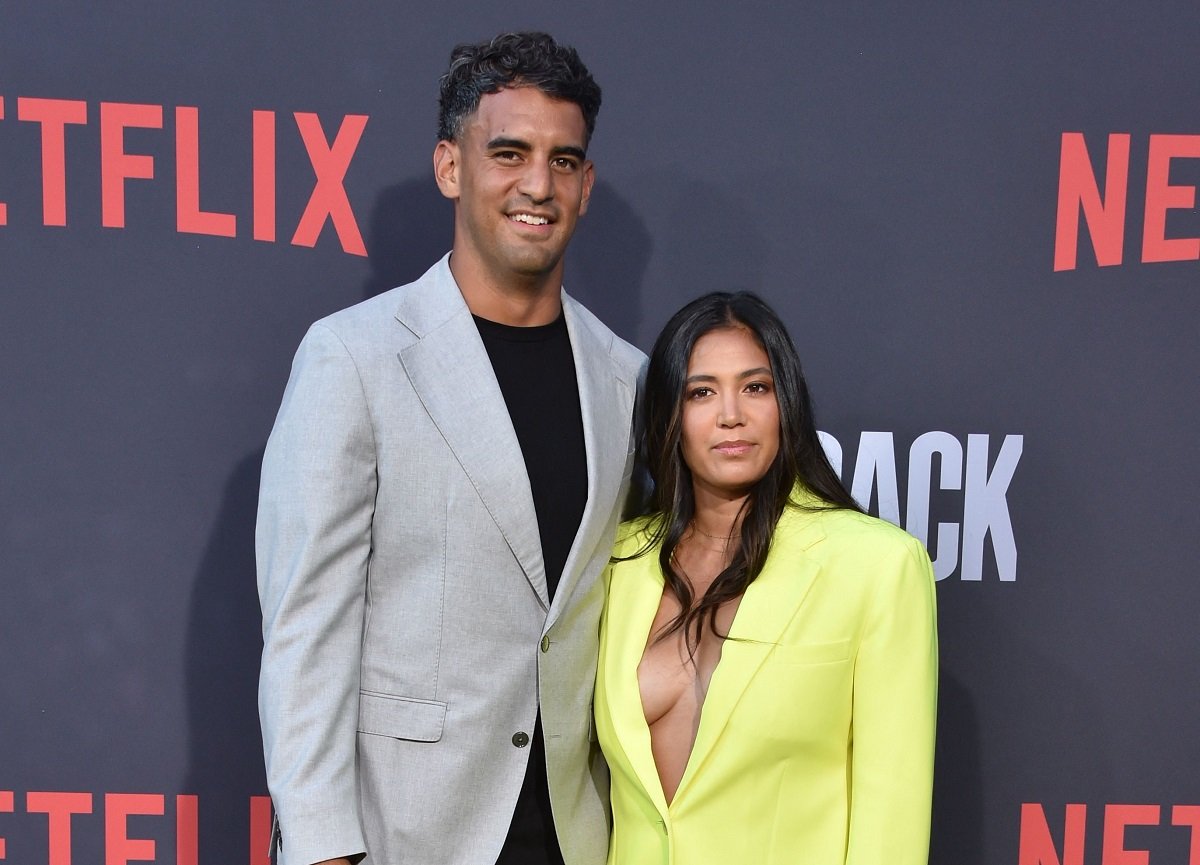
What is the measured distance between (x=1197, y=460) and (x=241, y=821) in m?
2.27

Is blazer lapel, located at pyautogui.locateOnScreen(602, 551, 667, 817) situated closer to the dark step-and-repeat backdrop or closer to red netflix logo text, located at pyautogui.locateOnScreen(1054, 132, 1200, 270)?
the dark step-and-repeat backdrop

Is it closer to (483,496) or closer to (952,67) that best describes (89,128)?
(483,496)

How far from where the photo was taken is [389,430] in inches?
54.4

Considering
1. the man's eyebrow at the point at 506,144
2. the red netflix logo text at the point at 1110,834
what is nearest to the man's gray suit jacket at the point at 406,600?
the man's eyebrow at the point at 506,144

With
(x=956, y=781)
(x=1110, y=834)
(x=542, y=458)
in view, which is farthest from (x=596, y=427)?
(x=1110, y=834)

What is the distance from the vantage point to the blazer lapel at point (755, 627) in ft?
4.64

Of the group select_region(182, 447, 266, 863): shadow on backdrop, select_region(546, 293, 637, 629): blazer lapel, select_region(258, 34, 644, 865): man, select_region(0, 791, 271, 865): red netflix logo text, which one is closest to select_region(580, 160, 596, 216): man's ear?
select_region(258, 34, 644, 865): man

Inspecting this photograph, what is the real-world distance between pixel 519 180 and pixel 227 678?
4.42 ft

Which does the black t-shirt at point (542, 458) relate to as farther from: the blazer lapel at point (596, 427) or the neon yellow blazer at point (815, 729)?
the neon yellow blazer at point (815, 729)

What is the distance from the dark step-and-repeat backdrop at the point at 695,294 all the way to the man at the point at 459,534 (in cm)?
68

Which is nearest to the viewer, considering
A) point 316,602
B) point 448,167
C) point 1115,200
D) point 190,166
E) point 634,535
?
point 316,602

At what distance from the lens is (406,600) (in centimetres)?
141

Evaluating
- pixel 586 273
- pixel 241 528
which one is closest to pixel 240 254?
pixel 241 528

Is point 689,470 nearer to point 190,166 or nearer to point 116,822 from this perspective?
point 190,166
